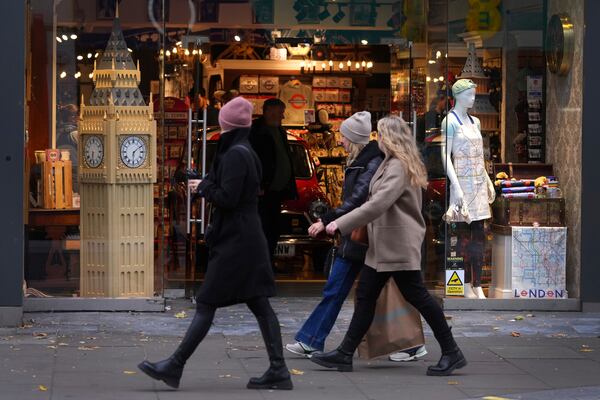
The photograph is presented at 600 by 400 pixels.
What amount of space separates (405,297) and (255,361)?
4.24ft

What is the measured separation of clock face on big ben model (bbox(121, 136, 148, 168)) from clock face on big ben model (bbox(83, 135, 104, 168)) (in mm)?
203

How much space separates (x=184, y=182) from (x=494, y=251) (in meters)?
3.06

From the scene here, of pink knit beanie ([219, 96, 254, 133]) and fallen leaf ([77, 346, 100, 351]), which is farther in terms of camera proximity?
fallen leaf ([77, 346, 100, 351])

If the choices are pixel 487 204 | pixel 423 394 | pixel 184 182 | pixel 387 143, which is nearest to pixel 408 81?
pixel 487 204

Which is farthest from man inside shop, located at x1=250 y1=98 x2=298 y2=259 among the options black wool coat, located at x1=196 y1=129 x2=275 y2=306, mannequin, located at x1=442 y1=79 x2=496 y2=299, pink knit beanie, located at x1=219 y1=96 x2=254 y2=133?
black wool coat, located at x1=196 y1=129 x2=275 y2=306

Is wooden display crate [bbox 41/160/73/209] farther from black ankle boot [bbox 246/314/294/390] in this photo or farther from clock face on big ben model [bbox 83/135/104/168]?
black ankle boot [bbox 246/314/294/390]

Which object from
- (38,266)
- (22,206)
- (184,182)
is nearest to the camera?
(22,206)

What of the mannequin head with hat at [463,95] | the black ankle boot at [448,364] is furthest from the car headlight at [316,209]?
the black ankle boot at [448,364]

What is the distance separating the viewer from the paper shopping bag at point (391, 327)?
898 centimetres

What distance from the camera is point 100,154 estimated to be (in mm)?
11289

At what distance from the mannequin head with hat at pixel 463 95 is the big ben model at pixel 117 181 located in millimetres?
2822

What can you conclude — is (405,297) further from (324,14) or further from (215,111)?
(324,14)

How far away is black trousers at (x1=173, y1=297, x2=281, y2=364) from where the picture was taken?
7.86 m

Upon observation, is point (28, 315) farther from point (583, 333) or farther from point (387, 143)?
point (583, 333)
